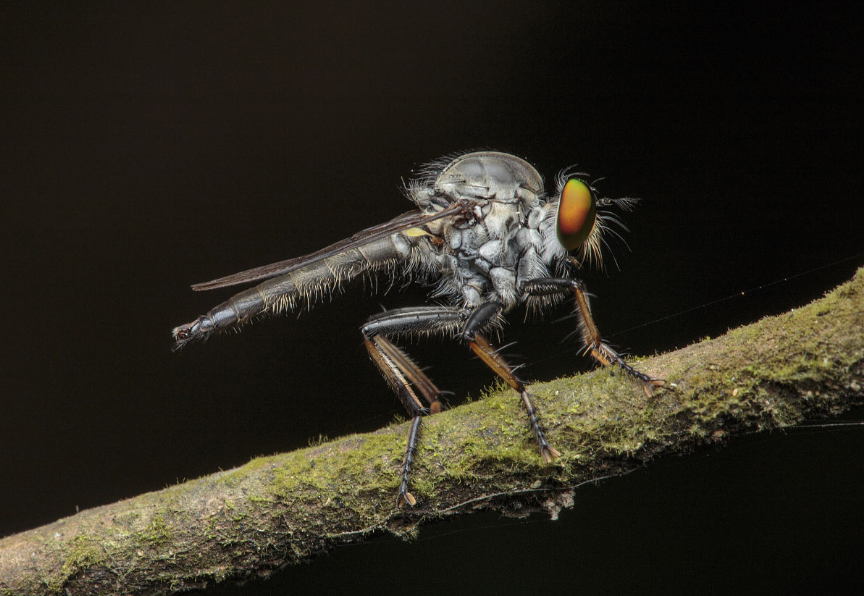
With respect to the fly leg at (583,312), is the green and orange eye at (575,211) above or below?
above

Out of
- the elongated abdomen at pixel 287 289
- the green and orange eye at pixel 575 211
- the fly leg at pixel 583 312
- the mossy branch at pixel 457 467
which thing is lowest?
the mossy branch at pixel 457 467

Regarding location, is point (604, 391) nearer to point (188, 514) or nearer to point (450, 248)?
point (450, 248)

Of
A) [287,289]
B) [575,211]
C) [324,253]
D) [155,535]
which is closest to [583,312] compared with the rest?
[575,211]

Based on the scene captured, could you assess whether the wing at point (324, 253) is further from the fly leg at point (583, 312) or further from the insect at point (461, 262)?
the fly leg at point (583, 312)

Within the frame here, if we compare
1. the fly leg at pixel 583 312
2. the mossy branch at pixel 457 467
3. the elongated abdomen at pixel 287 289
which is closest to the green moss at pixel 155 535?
the mossy branch at pixel 457 467

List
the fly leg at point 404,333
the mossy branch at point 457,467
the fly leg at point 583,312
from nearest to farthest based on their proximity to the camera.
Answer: the mossy branch at point 457,467
the fly leg at point 583,312
the fly leg at point 404,333

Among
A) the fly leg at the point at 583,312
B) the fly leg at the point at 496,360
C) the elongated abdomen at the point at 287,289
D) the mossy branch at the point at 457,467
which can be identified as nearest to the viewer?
the mossy branch at the point at 457,467

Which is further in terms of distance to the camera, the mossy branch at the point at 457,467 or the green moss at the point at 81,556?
the green moss at the point at 81,556

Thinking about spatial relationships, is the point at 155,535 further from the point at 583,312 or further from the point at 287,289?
the point at 583,312
